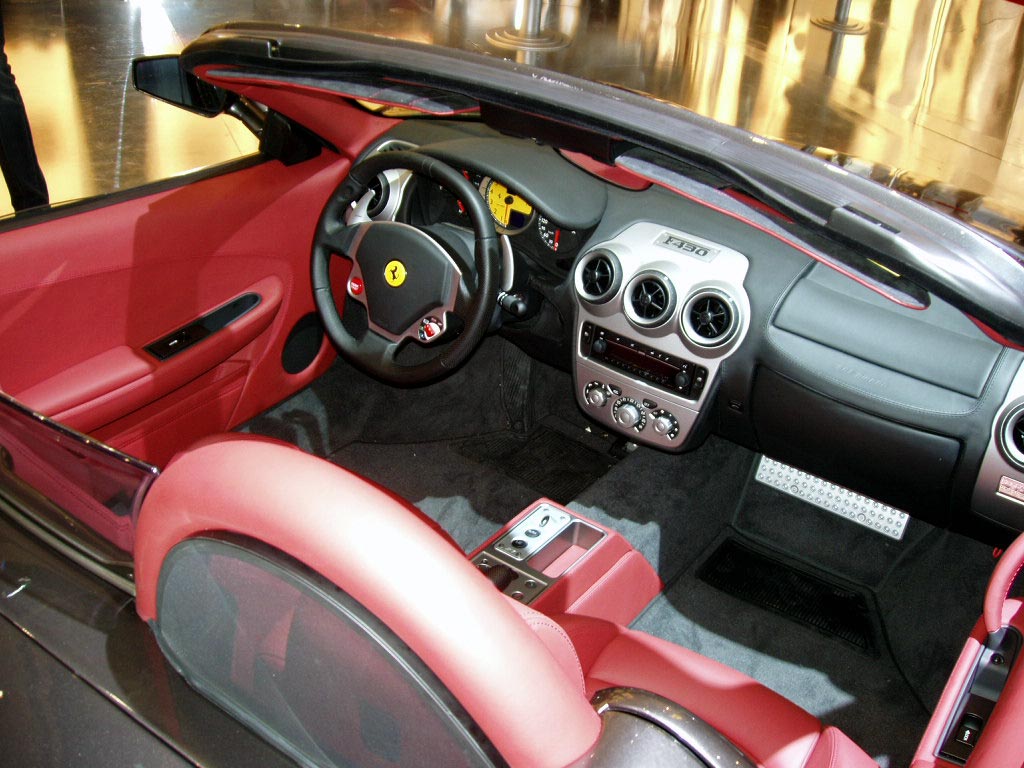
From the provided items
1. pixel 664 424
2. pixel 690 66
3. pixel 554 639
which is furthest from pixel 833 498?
pixel 690 66

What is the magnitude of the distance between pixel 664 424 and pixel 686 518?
38cm

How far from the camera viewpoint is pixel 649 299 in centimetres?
214

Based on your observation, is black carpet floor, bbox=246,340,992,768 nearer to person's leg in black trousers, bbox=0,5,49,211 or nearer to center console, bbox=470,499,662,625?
center console, bbox=470,499,662,625

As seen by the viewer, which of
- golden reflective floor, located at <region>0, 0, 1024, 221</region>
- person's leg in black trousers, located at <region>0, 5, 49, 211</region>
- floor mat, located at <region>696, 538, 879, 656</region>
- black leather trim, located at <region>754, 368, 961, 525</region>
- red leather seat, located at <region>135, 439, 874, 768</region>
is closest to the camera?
red leather seat, located at <region>135, 439, 874, 768</region>

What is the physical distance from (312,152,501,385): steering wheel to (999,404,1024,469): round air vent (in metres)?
1.07

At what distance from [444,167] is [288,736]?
1.34 meters

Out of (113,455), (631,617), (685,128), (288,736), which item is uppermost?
(685,128)

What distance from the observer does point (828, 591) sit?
242 centimetres

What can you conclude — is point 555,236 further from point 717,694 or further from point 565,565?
point 717,694

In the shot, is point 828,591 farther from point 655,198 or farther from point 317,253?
point 317,253

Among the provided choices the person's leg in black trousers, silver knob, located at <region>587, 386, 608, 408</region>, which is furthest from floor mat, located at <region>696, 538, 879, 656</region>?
the person's leg in black trousers

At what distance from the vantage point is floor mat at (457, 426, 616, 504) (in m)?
2.71

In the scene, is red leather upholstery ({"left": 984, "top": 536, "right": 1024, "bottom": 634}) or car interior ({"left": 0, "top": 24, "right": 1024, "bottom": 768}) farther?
car interior ({"left": 0, "top": 24, "right": 1024, "bottom": 768})

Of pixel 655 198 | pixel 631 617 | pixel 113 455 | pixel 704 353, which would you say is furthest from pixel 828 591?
pixel 113 455
